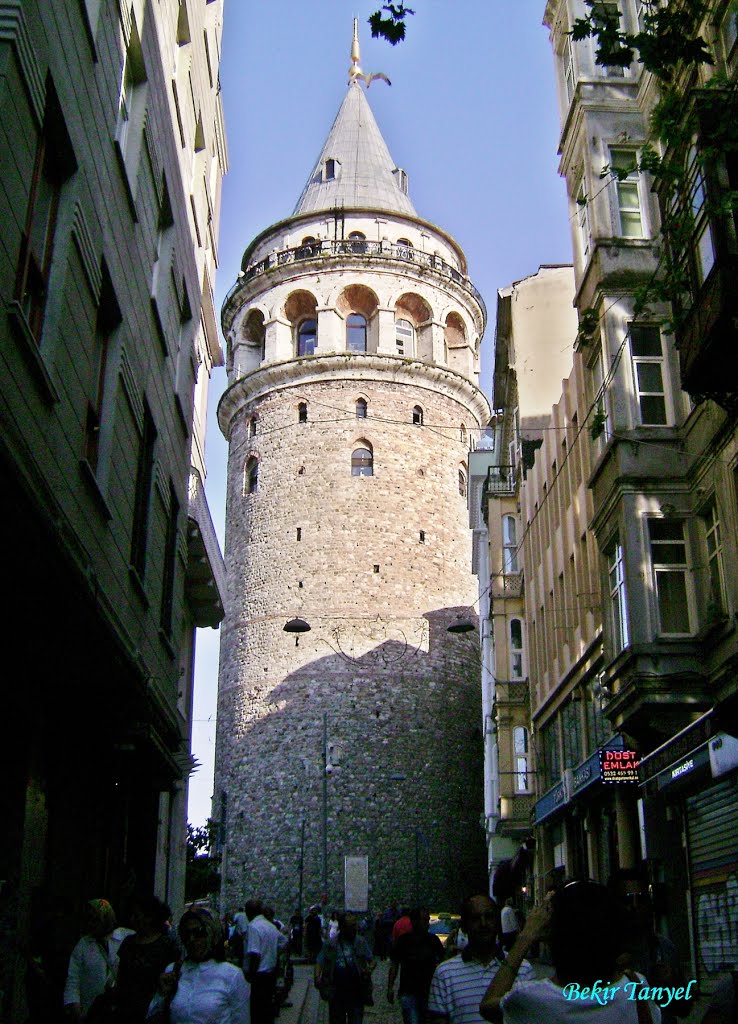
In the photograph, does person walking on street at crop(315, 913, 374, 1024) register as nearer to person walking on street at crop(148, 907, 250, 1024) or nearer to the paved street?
the paved street

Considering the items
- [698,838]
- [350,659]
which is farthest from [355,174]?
[698,838]

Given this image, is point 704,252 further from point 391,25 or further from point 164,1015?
point 164,1015

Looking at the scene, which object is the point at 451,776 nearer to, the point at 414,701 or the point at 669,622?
the point at 414,701

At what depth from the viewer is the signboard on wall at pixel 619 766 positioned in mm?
14234

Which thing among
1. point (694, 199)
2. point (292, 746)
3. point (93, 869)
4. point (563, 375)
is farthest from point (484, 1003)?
point (292, 746)

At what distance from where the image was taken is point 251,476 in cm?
4009

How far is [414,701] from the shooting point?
36312mm

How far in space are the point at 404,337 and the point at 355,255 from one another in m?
3.33

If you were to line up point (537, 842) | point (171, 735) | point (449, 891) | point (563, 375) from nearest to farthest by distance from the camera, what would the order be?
point (171, 735) < point (537, 842) < point (563, 375) < point (449, 891)

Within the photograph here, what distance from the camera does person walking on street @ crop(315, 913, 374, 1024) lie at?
1035cm

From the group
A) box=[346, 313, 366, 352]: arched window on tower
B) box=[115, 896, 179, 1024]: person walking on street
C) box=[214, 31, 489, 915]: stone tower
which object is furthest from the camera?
box=[346, 313, 366, 352]: arched window on tower

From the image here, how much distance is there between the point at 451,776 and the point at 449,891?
11.0ft

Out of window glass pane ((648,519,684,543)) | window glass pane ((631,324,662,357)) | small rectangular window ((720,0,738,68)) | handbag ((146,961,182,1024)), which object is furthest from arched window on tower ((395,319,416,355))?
handbag ((146,961,182,1024))

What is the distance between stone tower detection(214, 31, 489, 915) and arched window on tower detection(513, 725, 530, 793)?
8.67 meters
